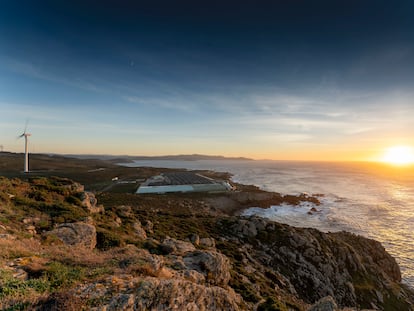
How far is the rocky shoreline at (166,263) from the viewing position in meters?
7.26

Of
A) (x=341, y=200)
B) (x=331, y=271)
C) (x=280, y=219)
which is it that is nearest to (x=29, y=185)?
(x=331, y=271)

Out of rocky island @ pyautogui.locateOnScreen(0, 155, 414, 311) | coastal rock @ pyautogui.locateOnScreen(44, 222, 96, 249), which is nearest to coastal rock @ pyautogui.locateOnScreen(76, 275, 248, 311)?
rocky island @ pyautogui.locateOnScreen(0, 155, 414, 311)

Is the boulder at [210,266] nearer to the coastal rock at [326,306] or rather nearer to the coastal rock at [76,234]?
the coastal rock at [326,306]

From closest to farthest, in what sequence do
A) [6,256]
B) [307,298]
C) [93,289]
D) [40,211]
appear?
1. [93,289]
2. [6,256]
3. [40,211]
4. [307,298]

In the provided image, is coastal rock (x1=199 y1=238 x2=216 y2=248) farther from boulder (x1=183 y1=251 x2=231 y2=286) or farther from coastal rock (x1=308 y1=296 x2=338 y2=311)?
coastal rock (x1=308 y1=296 x2=338 y2=311)

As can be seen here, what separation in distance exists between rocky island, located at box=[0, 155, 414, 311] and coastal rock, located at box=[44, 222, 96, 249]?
0.06 metres

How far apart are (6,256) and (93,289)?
4871 millimetres

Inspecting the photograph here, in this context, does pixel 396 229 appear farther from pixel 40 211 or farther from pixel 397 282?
pixel 40 211

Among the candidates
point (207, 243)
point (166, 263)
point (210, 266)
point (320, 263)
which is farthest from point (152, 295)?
point (320, 263)

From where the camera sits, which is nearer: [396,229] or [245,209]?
[396,229]

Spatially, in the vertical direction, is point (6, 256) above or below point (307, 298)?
above

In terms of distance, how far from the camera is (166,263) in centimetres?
1177

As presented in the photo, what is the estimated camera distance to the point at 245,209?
65750 mm

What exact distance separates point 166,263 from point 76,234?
21.6ft
